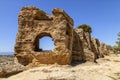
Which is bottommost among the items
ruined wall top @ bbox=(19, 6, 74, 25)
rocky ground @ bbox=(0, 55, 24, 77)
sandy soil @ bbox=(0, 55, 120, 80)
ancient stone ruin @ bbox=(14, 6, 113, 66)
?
sandy soil @ bbox=(0, 55, 120, 80)

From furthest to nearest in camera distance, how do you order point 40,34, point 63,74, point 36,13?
point 40,34
point 36,13
point 63,74

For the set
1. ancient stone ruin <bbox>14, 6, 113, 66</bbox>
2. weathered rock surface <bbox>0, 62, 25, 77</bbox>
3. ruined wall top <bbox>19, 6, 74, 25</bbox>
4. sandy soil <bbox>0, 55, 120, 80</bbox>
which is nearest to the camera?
sandy soil <bbox>0, 55, 120, 80</bbox>

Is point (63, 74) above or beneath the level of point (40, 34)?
beneath

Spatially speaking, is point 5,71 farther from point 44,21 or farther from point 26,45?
point 44,21

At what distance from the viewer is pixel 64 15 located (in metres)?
20.4

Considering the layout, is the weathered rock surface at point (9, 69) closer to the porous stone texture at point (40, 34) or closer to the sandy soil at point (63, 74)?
the sandy soil at point (63, 74)

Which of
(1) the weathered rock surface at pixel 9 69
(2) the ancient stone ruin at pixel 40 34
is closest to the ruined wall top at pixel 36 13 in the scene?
(2) the ancient stone ruin at pixel 40 34

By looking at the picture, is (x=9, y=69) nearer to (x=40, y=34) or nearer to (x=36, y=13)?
(x=40, y=34)

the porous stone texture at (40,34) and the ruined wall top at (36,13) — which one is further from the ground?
the ruined wall top at (36,13)

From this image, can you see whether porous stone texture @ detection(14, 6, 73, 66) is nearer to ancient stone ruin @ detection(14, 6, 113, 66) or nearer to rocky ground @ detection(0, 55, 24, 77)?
ancient stone ruin @ detection(14, 6, 113, 66)

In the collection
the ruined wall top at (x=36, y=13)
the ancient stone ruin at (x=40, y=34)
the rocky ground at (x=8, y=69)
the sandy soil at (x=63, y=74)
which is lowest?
the sandy soil at (x=63, y=74)

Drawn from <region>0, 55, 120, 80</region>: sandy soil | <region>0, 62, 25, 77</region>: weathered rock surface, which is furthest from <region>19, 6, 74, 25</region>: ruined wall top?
<region>0, 55, 120, 80</region>: sandy soil

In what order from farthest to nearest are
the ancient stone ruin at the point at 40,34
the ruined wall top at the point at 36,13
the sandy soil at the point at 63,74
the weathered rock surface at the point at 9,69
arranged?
1. the ruined wall top at the point at 36,13
2. the ancient stone ruin at the point at 40,34
3. the weathered rock surface at the point at 9,69
4. the sandy soil at the point at 63,74

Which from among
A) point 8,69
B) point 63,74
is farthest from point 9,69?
point 63,74
